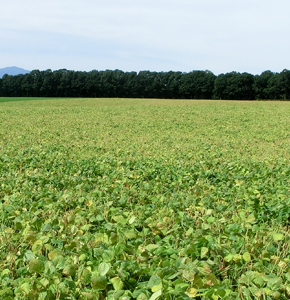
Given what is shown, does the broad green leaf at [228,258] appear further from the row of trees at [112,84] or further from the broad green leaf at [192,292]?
the row of trees at [112,84]

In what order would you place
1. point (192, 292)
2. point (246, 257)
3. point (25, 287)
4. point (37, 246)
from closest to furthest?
point (192, 292) < point (25, 287) < point (246, 257) < point (37, 246)

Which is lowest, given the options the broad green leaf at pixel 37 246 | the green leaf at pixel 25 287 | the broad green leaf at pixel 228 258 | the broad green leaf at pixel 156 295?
the green leaf at pixel 25 287

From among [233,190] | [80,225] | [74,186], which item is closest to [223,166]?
[233,190]

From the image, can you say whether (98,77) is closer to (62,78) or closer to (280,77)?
(62,78)

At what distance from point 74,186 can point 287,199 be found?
393 centimetres

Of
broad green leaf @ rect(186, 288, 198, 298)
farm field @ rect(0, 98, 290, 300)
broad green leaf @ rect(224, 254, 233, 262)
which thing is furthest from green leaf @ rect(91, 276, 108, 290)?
broad green leaf @ rect(224, 254, 233, 262)

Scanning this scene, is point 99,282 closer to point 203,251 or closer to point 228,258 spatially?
point 203,251

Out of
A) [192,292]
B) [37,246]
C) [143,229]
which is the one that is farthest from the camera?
[143,229]

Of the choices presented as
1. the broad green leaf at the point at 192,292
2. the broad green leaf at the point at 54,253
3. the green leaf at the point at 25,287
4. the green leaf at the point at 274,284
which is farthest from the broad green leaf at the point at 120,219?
the green leaf at the point at 274,284

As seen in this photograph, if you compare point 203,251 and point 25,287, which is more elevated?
point 203,251

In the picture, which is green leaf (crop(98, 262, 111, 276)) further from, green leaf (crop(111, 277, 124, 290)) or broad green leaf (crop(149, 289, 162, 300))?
broad green leaf (crop(149, 289, 162, 300))

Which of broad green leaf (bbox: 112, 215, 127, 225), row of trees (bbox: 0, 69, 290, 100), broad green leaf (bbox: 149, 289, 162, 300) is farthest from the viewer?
row of trees (bbox: 0, 69, 290, 100)

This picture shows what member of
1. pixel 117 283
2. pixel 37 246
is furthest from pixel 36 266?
pixel 117 283

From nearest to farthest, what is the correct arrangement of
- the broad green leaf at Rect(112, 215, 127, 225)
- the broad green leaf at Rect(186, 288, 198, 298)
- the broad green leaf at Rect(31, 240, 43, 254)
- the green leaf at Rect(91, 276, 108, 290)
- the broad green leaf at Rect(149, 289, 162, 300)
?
the broad green leaf at Rect(149, 289, 162, 300) < the broad green leaf at Rect(186, 288, 198, 298) < the green leaf at Rect(91, 276, 108, 290) < the broad green leaf at Rect(31, 240, 43, 254) < the broad green leaf at Rect(112, 215, 127, 225)
